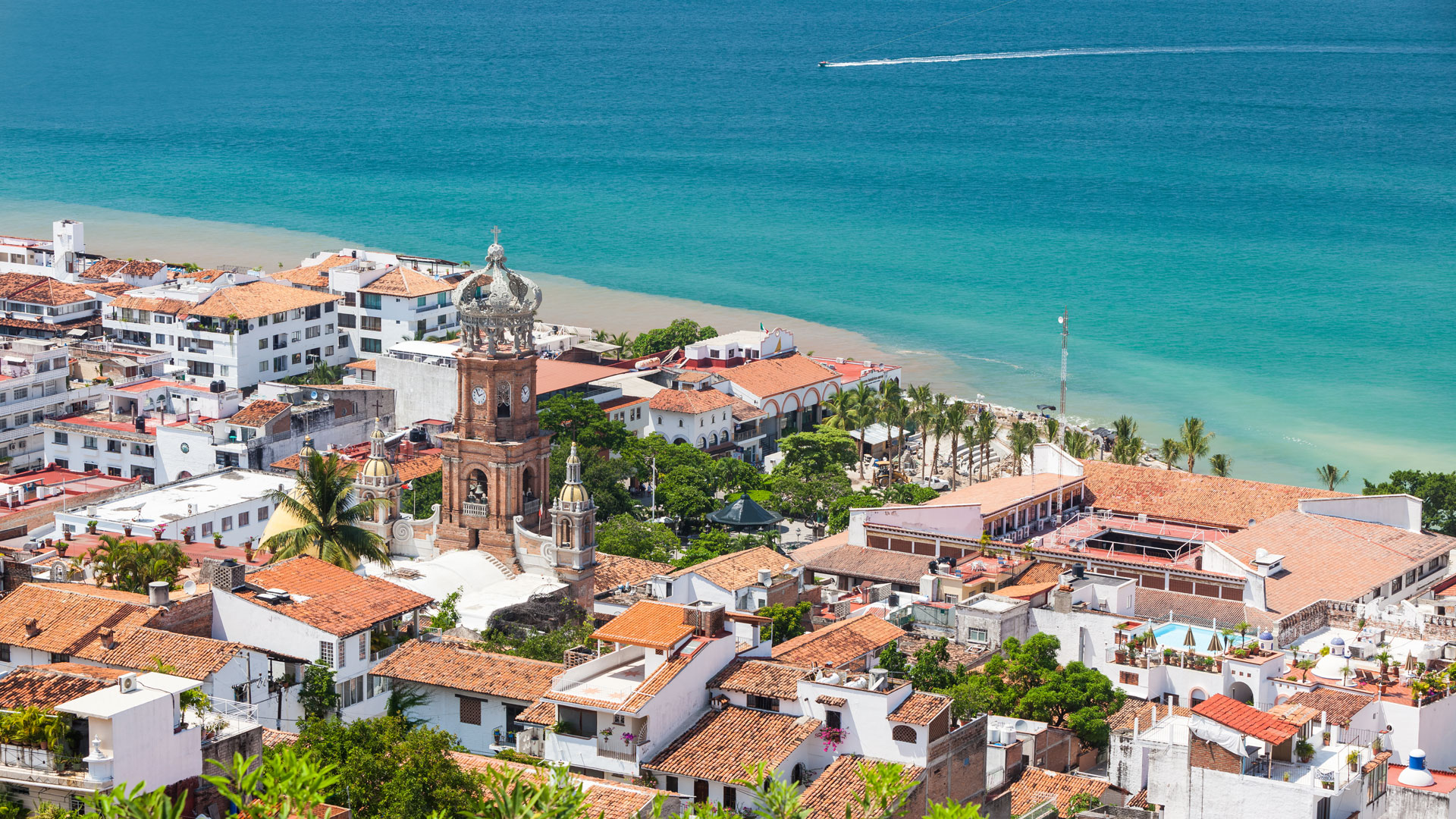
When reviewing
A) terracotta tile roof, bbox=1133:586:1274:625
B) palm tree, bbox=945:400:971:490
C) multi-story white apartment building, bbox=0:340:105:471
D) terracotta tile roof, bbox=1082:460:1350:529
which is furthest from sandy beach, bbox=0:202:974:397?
terracotta tile roof, bbox=1133:586:1274:625

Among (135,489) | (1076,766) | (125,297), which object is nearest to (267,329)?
(125,297)

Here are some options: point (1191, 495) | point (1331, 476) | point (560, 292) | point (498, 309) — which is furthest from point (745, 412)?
point (560, 292)

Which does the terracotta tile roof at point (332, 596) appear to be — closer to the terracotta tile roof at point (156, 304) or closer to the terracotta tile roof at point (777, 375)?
the terracotta tile roof at point (777, 375)

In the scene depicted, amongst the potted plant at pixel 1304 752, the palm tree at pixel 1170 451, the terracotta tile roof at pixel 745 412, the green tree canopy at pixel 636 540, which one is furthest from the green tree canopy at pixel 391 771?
the terracotta tile roof at pixel 745 412

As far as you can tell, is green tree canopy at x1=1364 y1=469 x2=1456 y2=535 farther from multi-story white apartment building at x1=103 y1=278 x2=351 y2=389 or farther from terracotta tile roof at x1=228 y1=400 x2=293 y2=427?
multi-story white apartment building at x1=103 y1=278 x2=351 y2=389

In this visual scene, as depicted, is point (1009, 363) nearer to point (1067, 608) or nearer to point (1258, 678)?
point (1067, 608)
